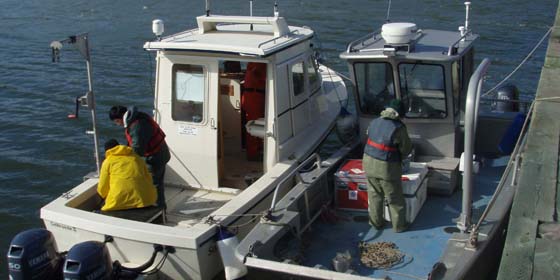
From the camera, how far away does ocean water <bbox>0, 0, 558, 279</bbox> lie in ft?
39.9

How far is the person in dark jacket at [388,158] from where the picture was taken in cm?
691

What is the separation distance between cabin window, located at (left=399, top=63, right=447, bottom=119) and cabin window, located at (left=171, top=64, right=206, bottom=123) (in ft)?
7.89

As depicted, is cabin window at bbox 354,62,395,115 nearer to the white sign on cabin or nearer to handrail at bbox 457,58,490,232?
the white sign on cabin

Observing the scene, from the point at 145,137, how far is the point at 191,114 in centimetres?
98

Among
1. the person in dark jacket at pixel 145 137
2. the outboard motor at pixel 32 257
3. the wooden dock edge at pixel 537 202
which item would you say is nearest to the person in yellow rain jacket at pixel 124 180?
the person in dark jacket at pixel 145 137

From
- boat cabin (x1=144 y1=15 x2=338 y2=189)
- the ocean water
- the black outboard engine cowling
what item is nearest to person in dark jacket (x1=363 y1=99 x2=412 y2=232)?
boat cabin (x1=144 y1=15 x2=338 y2=189)

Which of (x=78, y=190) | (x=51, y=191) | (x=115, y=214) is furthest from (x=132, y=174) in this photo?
(x=51, y=191)

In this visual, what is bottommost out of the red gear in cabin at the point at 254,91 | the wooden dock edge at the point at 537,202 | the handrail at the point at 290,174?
the handrail at the point at 290,174

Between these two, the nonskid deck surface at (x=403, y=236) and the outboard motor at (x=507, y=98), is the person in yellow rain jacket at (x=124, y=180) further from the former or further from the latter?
the outboard motor at (x=507, y=98)

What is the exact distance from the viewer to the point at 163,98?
8.24 meters

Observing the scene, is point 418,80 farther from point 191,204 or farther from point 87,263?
point 87,263

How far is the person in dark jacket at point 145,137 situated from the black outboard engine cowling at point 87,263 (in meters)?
1.46

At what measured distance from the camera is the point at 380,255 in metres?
6.85

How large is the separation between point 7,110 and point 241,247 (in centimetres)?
1085
